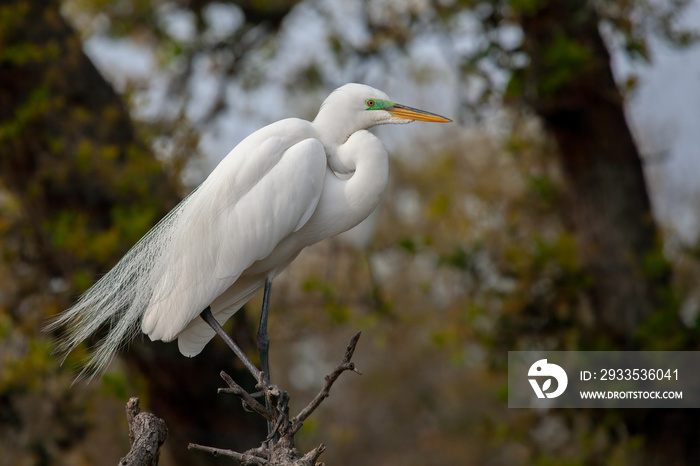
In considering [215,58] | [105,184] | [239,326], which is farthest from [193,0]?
[239,326]

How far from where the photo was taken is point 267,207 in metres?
2.51

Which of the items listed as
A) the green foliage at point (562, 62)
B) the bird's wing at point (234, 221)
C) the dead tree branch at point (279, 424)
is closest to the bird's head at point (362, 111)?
the bird's wing at point (234, 221)

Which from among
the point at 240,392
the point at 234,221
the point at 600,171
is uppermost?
the point at 234,221

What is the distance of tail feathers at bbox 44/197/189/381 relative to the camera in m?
2.66

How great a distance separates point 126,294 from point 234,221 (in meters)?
0.49

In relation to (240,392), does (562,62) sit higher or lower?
lower

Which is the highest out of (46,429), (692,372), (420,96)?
(46,429)

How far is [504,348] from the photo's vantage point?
636cm

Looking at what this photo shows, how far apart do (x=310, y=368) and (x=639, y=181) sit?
620 centimetres

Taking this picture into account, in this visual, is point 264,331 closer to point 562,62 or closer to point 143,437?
point 143,437

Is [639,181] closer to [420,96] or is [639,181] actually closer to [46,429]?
[46,429]

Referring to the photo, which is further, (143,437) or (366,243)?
(366,243)

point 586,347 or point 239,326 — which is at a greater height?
point 239,326

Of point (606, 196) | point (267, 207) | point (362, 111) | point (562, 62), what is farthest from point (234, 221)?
point (606, 196)
